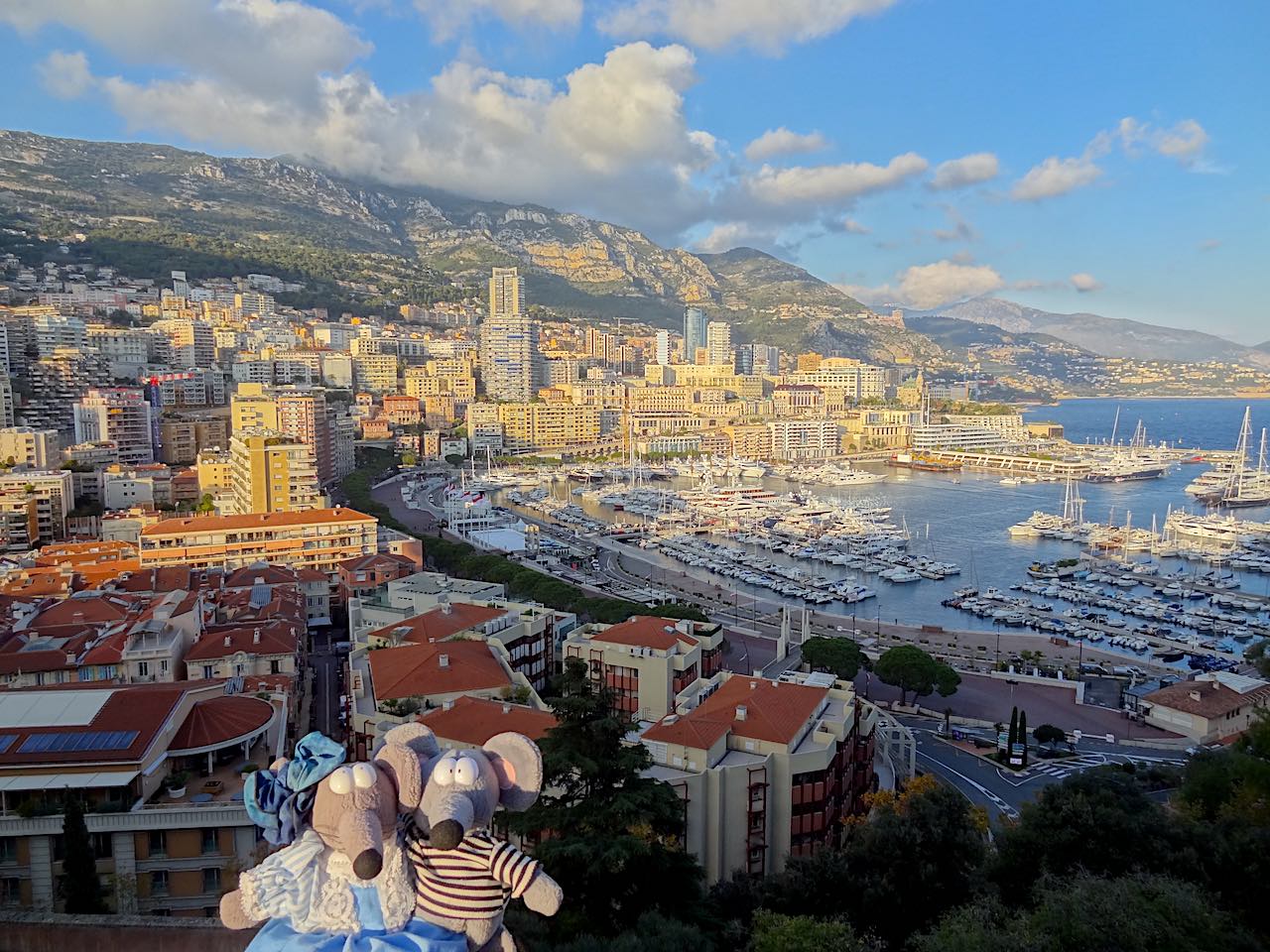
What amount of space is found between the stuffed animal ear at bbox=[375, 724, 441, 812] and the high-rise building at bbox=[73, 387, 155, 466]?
33.2 meters

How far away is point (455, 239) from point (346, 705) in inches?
4129

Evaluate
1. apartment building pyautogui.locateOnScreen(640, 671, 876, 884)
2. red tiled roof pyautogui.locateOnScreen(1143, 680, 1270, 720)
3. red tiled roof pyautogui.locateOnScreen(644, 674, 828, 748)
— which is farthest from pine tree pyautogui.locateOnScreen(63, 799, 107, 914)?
red tiled roof pyautogui.locateOnScreen(1143, 680, 1270, 720)

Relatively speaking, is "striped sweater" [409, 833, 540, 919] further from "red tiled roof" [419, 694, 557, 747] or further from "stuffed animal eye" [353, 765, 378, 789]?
"red tiled roof" [419, 694, 557, 747]

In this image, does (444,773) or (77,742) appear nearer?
(444,773)

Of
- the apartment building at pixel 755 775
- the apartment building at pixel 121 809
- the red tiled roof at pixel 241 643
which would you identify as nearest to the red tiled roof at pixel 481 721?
the apartment building at pixel 755 775

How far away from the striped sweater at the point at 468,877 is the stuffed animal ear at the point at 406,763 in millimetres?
116

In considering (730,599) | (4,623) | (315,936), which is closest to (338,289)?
(730,599)

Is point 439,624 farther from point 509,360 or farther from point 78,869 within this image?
point 509,360

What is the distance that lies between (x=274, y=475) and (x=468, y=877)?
24279 millimetres

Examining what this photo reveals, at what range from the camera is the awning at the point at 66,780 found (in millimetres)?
6508

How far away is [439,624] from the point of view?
1250 cm

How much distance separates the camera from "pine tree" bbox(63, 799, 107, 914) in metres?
6.02

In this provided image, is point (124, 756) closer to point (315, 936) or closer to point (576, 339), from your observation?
point (315, 936)

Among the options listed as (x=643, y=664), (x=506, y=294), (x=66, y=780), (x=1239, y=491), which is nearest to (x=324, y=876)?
(x=66, y=780)
